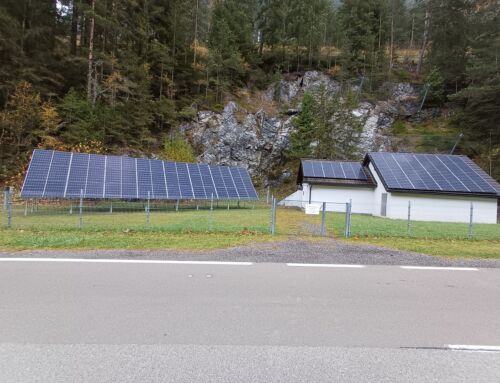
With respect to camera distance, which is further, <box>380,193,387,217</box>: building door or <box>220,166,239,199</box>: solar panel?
<box>380,193,387,217</box>: building door

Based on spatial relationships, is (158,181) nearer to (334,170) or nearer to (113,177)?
(113,177)

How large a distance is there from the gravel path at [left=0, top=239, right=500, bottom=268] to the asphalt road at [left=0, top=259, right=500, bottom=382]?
105cm

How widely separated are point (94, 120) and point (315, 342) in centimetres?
2553

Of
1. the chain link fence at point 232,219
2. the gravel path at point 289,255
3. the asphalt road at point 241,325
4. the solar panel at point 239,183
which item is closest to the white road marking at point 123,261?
the gravel path at point 289,255

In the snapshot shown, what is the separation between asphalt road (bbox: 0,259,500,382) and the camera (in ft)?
9.91

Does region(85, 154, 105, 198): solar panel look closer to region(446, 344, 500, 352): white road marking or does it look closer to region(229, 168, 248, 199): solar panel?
region(229, 168, 248, 199): solar panel

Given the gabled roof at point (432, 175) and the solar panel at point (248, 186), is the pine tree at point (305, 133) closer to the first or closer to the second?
the gabled roof at point (432, 175)

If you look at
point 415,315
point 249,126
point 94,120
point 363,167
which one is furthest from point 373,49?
point 415,315

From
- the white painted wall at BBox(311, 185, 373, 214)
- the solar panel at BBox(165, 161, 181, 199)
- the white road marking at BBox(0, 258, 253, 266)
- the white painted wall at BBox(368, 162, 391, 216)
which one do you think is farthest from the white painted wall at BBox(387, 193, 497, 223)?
the white road marking at BBox(0, 258, 253, 266)

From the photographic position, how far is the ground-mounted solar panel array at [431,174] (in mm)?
20719

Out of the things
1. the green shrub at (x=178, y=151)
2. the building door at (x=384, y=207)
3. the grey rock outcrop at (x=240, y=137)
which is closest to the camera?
the building door at (x=384, y=207)

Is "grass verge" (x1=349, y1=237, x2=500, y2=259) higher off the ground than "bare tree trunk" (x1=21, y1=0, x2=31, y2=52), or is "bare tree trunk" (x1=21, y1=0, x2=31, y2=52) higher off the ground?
"bare tree trunk" (x1=21, y1=0, x2=31, y2=52)

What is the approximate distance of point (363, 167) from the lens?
2648 centimetres

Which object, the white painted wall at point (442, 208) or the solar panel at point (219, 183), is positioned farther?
the solar panel at point (219, 183)
